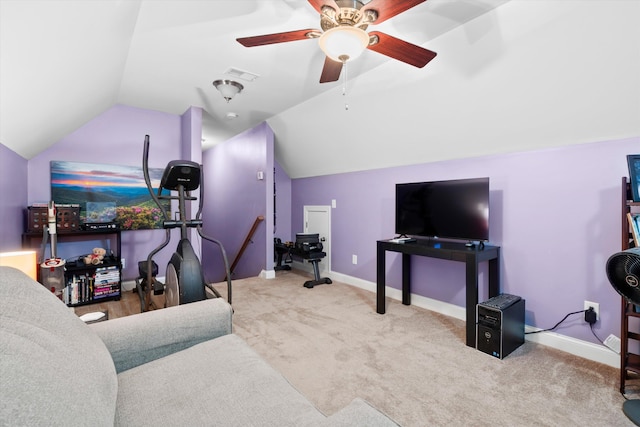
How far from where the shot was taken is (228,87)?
10.8ft

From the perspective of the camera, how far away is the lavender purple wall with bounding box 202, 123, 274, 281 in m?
4.72

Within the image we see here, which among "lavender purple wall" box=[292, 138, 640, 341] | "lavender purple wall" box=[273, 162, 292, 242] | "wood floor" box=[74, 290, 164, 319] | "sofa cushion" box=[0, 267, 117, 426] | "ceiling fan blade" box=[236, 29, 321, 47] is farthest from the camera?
"lavender purple wall" box=[273, 162, 292, 242]

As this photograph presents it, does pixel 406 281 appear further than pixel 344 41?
Yes

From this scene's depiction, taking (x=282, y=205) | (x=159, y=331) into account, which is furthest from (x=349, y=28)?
(x=282, y=205)

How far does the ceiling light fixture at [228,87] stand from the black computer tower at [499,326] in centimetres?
314

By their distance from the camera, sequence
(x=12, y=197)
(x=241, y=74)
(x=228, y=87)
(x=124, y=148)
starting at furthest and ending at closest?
1. (x=124, y=148)
2. (x=228, y=87)
3. (x=241, y=74)
4. (x=12, y=197)

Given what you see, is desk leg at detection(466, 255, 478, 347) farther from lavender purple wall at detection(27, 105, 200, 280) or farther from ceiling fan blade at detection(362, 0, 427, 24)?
lavender purple wall at detection(27, 105, 200, 280)

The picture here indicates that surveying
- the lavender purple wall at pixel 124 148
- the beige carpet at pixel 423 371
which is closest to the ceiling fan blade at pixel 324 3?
the beige carpet at pixel 423 371

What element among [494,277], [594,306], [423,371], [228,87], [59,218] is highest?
[228,87]

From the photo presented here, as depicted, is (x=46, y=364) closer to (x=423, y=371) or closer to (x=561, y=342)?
(x=423, y=371)

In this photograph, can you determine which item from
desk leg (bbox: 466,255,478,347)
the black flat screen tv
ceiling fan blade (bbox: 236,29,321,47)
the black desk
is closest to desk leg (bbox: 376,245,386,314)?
the black desk

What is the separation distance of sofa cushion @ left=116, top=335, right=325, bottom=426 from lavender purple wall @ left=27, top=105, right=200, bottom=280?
131 inches

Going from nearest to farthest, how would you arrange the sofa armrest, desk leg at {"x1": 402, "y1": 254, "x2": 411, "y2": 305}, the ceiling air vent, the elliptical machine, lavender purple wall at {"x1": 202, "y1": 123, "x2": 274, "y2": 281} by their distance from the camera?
the sofa armrest
the elliptical machine
the ceiling air vent
desk leg at {"x1": 402, "y1": 254, "x2": 411, "y2": 305}
lavender purple wall at {"x1": 202, "y1": 123, "x2": 274, "y2": 281}

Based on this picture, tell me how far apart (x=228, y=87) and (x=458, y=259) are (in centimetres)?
284
